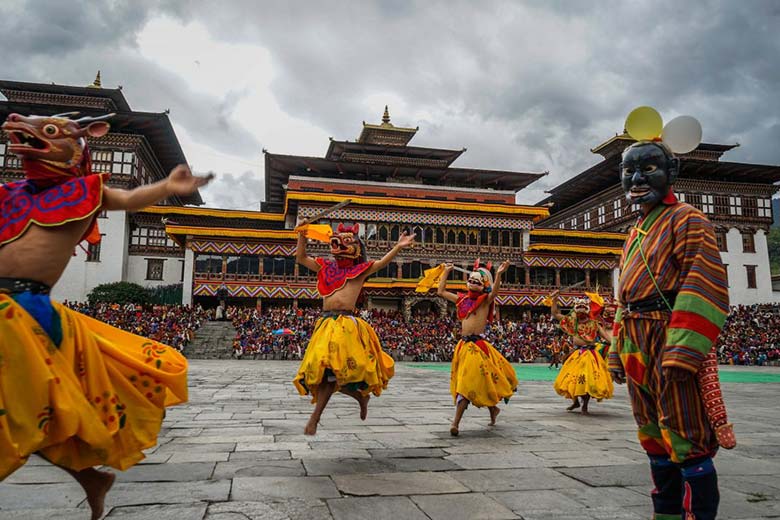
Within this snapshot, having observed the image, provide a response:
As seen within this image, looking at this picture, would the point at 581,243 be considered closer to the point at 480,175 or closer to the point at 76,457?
the point at 480,175

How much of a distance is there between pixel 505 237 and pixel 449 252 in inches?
166

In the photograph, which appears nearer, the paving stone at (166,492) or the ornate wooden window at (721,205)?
the paving stone at (166,492)

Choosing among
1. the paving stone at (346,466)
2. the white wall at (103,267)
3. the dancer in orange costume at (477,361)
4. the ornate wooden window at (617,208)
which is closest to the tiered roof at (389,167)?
the ornate wooden window at (617,208)

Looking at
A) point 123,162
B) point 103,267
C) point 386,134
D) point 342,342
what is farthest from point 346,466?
point 386,134

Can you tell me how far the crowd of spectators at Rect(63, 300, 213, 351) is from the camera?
71.1 ft

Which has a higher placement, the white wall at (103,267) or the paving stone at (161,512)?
the white wall at (103,267)

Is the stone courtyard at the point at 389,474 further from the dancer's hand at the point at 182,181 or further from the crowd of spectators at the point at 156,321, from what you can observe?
the crowd of spectators at the point at 156,321

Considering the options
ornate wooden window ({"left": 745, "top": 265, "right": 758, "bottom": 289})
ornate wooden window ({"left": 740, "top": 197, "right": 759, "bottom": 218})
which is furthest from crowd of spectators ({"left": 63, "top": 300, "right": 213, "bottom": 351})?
ornate wooden window ({"left": 740, "top": 197, "right": 759, "bottom": 218})

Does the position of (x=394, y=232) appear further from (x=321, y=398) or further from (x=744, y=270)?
(x=321, y=398)

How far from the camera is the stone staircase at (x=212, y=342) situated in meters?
21.9

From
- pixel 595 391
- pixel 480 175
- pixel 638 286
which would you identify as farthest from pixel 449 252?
pixel 638 286

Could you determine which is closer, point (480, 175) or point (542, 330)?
point (542, 330)

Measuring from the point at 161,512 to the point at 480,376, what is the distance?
356cm

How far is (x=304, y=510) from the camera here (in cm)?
271
